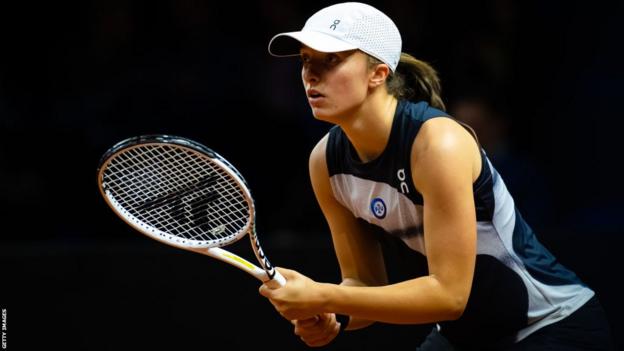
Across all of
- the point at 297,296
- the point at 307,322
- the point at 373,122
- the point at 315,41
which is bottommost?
the point at 307,322

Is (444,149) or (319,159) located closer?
(444,149)

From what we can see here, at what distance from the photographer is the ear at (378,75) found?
238cm

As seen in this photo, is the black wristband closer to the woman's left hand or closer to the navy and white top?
the navy and white top

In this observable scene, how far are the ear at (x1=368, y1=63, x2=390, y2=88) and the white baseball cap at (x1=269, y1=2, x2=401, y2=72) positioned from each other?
0.05 feet

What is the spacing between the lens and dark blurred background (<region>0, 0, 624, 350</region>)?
11.9ft

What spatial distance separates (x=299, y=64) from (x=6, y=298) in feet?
5.77

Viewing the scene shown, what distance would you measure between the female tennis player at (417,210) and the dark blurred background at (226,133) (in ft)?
3.82

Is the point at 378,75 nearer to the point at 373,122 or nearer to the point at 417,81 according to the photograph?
the point at 373,122

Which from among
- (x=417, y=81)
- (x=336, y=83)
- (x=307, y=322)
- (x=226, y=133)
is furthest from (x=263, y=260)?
(x=226, y=133)

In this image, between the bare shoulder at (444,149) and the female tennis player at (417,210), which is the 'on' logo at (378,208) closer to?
the female tennis player at (417,210)

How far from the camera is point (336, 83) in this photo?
2316 millimetres

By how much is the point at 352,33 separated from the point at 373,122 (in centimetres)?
22

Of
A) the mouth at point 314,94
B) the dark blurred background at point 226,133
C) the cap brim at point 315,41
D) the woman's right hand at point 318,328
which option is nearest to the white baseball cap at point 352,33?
the cap brim at point 315,41

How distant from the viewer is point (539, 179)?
4.15m
